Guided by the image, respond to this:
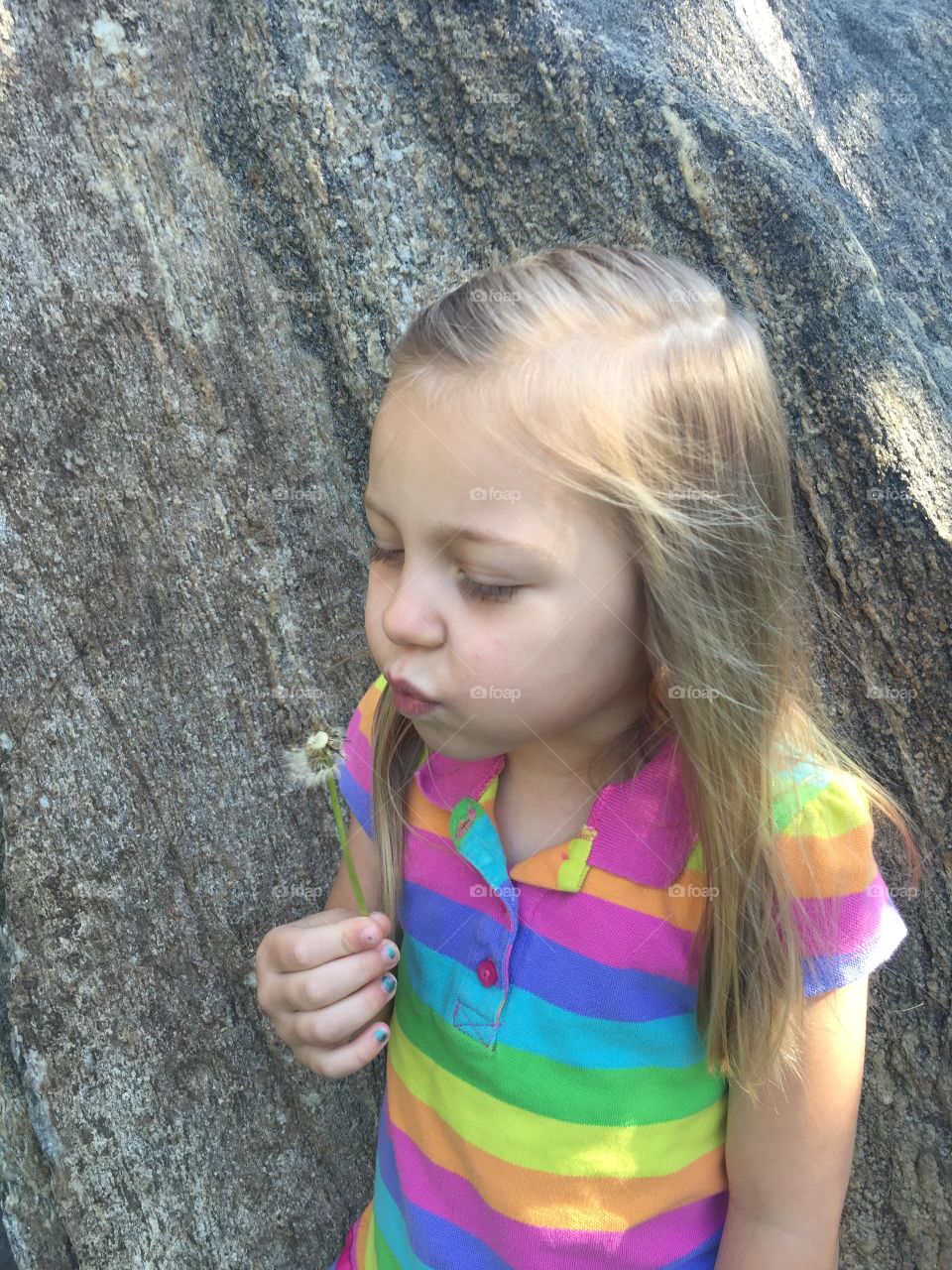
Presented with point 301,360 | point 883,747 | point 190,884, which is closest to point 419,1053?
point 190,884

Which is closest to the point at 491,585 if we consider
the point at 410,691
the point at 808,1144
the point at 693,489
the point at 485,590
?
the point at 485,590

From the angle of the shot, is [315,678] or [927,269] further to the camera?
[927,269]

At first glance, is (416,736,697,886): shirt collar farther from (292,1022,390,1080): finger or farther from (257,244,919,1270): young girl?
(292,1022,390,1080): finger

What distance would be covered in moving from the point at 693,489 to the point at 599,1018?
0.73 m

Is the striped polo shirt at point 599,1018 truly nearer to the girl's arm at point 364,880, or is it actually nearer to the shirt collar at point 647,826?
the shirt collar at point 647,826

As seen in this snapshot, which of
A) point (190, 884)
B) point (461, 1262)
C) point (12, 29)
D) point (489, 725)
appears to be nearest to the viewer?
point (489, 725)

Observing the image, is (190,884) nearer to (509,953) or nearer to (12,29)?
(509,953)

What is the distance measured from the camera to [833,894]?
1.27 metres

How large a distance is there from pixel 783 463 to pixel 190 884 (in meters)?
1.41

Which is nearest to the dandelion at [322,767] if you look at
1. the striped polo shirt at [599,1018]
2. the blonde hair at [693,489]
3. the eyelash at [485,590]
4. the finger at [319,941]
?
the finger at [319,941]

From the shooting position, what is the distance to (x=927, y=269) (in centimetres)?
224

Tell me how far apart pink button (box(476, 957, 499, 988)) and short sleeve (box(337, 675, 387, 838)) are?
307 millimetres

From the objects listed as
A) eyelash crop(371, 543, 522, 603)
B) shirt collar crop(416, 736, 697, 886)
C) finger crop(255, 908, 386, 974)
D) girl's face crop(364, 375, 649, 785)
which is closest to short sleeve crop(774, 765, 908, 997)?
shirt collar crop(416, 736, 697, 886)

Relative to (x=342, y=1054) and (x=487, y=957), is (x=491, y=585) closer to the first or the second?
(x=487, y=957)
